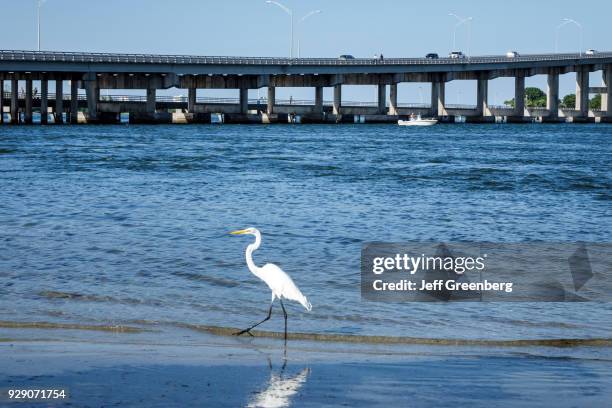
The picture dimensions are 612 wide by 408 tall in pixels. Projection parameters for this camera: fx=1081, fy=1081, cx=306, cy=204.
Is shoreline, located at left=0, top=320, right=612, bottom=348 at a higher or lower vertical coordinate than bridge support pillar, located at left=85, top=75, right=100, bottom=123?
lower

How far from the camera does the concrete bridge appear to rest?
113188mm

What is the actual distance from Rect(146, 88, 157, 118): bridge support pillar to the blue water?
64.0 m

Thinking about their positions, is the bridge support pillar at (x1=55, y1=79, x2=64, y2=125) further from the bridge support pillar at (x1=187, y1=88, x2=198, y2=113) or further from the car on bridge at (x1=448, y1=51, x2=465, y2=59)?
the car on bridge at (x1=448, y1=51, x2=465, y2=59)

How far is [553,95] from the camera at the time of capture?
512 feet

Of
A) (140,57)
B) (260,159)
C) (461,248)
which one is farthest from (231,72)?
(461,248)

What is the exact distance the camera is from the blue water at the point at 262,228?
14.2 m

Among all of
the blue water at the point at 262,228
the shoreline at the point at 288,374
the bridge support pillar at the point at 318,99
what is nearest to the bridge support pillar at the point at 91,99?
the bridge support pillar at the point at 318,99

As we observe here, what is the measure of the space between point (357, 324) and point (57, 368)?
463 cm

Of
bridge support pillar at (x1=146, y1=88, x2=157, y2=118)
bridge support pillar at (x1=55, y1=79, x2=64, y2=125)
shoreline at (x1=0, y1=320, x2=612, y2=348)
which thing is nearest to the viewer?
shoreline at (x1=0, y1=320, x2=612, y2=348)

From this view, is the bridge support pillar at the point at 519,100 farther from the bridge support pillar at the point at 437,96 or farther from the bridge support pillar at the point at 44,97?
the bridge support pillar at the point at 44,97

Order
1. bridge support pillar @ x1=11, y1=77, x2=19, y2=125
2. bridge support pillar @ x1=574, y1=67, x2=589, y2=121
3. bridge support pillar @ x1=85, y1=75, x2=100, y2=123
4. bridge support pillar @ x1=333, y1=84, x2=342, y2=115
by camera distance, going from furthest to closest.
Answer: bridge support pillar @ x1=574, y1=67, x2=589, y2=121, bridge support pillar @ x1=333, y1=84, x2=342, y2=115, bridge support pillar @ x1=11, y1=77, x2=19, y2=125, bridge support pillar @ x1=85, y1=75, x2=100, y2=123

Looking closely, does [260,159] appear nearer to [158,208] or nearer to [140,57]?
[158,208]

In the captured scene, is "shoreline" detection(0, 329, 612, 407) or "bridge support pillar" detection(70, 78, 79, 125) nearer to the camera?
"shoreline" detection(0, 329, 612, 407)

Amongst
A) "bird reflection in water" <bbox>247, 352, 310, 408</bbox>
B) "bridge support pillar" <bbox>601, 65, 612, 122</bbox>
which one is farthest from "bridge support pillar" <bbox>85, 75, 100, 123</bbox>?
"bird reflection in water" <bbox>247, 352, 310, 408</bbox>
